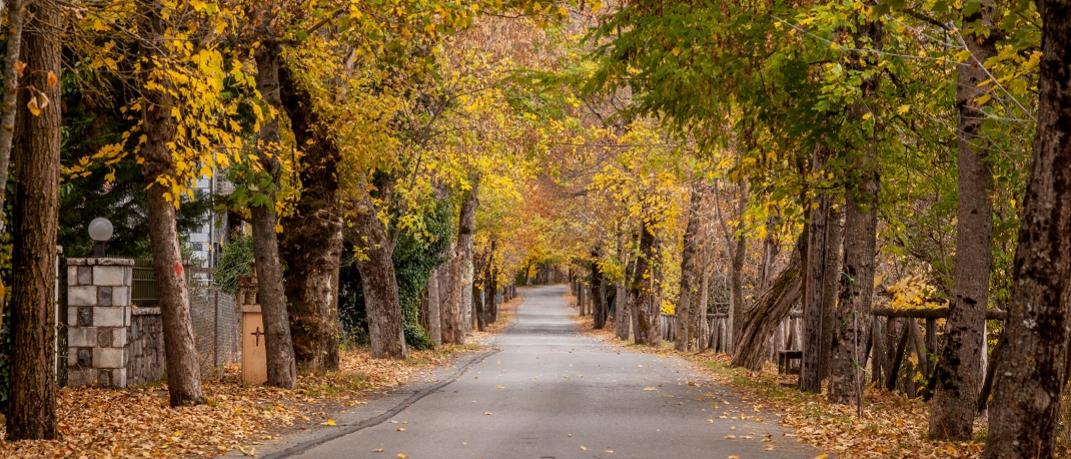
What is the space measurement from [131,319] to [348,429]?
5.46 m

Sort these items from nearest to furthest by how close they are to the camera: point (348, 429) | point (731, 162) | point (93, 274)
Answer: point (348, 429) < point (93, 274) < point (731, 162)

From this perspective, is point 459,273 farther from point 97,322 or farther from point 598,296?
point 598,296

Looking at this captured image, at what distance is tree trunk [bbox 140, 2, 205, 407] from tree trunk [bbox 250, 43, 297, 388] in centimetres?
323

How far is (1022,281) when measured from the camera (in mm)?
8352

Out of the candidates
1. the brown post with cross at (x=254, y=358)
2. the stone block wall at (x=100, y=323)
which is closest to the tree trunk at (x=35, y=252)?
the stone block wall at (x=100, y=323)

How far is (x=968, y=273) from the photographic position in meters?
12.8

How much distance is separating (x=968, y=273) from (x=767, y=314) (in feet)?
46.3

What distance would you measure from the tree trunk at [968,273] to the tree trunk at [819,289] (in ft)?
18.8

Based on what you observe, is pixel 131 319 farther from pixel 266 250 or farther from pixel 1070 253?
pixel 1070 253

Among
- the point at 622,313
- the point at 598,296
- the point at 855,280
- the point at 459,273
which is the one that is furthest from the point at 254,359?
the point at 598,296

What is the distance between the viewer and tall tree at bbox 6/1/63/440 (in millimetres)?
12031

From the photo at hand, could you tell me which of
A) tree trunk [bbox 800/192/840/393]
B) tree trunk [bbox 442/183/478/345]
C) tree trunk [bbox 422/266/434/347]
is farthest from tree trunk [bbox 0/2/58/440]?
tree trunk [bbox 442/183/478/345]

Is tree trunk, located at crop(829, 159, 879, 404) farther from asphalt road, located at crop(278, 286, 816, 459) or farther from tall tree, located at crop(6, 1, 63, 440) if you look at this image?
tall tree, located at crop(6, 1, 63, 440)

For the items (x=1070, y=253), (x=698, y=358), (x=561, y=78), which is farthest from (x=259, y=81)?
(x=698, y=358)
